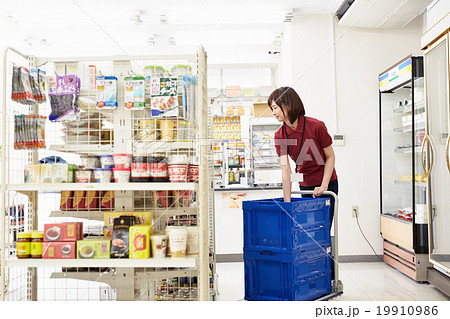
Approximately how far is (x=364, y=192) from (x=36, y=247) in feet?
13.2

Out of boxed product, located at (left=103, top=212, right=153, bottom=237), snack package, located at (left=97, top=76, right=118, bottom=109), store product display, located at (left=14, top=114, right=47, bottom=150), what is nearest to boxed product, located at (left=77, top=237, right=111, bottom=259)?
boxed product, located at (left=103, top=212, right=153, bottom=237)

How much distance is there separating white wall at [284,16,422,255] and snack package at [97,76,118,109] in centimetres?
322

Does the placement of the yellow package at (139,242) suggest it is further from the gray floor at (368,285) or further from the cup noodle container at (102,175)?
the gray floor at (368,285)

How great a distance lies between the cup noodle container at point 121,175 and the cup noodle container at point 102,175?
41 mm

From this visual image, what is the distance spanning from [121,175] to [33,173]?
0.54m

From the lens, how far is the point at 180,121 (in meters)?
2.78

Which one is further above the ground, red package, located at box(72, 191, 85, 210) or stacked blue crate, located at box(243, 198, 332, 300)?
red package, located at box(72, 191, 85, 210)

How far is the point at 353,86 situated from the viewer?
5.16 meters

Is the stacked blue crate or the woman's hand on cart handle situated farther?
the woman's hand on cart handle

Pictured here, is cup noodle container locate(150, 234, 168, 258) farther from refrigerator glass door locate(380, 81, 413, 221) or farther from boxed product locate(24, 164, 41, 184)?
refrigerator glass door locate(380, 81, 413, 221)

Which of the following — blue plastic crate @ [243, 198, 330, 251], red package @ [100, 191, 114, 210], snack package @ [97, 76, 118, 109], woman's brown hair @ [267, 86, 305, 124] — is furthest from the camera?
woman's brown hair @ [267, 86, 305, 124]

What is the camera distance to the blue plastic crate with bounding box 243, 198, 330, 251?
110 inches
